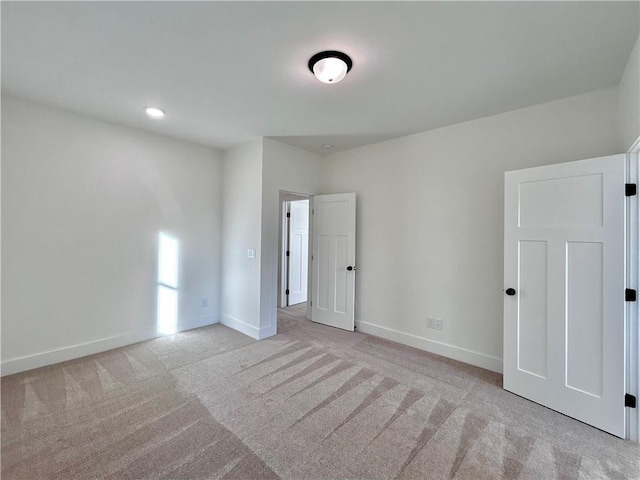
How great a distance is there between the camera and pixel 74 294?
2.96m

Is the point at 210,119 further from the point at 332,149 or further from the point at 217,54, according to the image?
the point at 332,149

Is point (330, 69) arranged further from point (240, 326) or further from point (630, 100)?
point (240, 326)

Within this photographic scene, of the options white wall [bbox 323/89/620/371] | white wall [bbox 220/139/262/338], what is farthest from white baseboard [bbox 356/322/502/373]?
white wall [bbox 220/139/262/338]

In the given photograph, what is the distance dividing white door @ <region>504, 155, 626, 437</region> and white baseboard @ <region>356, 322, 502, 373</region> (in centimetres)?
40

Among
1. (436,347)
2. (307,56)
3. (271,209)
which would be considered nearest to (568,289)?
(436,347)

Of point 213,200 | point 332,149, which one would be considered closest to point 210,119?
point 213,200

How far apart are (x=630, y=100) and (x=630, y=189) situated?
65cm

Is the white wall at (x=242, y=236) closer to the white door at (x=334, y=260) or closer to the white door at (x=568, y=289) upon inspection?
the white door at (x=334, y=260)

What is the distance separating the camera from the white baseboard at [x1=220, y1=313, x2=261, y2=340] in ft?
11.8

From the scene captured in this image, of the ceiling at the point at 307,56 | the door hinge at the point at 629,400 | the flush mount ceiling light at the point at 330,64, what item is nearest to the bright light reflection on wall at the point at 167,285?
the ceiling at the point at 307,56

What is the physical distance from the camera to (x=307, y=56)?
194 cm

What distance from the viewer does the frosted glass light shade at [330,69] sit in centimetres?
191

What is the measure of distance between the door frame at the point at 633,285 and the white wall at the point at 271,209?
331 centimetres

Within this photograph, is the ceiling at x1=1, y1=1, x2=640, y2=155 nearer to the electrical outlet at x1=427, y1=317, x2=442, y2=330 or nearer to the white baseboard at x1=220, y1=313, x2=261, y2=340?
the electrical outlet at x1=427, y1=317, x2=442, y2=330
